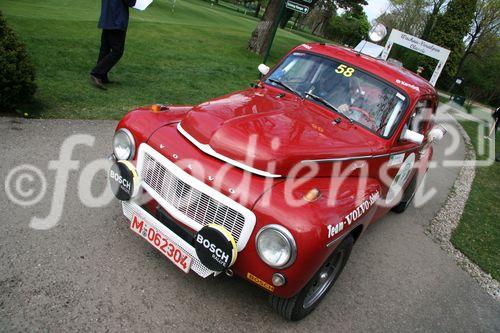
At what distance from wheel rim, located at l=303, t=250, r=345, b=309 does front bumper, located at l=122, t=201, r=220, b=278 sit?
91cm

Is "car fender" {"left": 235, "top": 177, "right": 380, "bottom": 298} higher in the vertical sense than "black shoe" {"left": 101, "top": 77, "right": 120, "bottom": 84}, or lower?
higher

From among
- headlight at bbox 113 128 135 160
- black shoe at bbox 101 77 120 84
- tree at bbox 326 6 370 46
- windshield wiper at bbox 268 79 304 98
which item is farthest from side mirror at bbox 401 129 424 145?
tree at bbox 326 6 370 46

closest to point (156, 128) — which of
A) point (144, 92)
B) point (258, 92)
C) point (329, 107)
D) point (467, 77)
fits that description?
point (258, 92)

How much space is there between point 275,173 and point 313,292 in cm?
119

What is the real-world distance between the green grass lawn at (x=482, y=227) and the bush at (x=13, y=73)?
21.5ft

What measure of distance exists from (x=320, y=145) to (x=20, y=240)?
8.76ft

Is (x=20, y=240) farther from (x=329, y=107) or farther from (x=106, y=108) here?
(x=106, y=108)

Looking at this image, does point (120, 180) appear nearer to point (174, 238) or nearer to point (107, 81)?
point (174, 238)

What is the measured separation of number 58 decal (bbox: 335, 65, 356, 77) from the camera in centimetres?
431

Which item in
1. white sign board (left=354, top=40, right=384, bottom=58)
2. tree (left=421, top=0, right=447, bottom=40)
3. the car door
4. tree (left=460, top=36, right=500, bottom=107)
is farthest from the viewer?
tree (left=460, top=36, right=500, bottom=107)

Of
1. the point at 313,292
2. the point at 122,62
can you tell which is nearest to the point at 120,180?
the point at 313,292

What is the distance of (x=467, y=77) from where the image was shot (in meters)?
38.8

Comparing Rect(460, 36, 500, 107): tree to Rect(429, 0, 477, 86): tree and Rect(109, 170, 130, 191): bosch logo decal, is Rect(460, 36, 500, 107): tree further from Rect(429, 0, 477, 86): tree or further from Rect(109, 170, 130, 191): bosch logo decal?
Rect(109, 170, 130, 191): bosch logo decal

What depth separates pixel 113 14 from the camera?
6.92m
